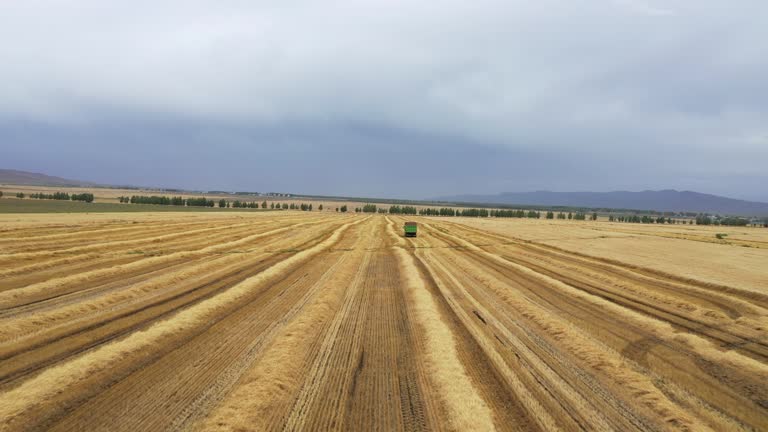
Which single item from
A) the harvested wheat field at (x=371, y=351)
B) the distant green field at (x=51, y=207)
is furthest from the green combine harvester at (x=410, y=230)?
the distant green field at (x=51, y=207)

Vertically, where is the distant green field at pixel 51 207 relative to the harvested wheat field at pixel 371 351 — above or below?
above

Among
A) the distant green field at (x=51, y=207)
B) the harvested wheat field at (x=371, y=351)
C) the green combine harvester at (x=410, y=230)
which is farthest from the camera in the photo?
the distant green field at (x=51, y=207)

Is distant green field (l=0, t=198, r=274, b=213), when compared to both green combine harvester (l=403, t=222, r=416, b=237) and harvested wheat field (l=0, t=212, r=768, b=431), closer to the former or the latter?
harvested wheat field (l=0, t=212, r=768, b=431)

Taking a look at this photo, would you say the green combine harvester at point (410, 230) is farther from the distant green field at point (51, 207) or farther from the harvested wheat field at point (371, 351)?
the distant green field at point (51, 207)

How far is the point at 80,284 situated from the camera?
45.3ft

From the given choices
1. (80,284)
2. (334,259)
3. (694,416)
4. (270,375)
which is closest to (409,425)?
(270,375)

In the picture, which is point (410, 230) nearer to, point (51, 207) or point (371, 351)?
point (371, 351)

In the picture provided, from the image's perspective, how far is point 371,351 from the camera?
8.27 m

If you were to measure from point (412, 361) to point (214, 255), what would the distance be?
18156 mm

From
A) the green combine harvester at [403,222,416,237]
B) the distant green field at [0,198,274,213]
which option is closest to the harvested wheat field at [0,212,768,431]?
the green combine harvester at [403,222,416,237]

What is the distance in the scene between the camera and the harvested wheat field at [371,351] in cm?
579

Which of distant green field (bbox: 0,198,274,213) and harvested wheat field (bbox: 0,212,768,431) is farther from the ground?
distant green field (bbox: 0,198,274,213)

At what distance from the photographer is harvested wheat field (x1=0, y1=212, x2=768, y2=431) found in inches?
228

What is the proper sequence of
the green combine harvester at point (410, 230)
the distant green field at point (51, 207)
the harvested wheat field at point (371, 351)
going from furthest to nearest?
the distant green field at point (51, 207)
the green combine harvester at point (410, 230)
the harvested wheat field at point (371, 351)
